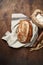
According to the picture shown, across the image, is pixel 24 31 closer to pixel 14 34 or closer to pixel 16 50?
pixel 14 34

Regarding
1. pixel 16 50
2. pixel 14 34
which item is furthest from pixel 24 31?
pixel 16 50

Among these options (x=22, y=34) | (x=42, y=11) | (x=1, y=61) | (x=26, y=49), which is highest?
(x=42, y=11)

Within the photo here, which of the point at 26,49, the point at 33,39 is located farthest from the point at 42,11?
the point at 26,49

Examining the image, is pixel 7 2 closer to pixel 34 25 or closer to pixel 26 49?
pixel 34 25
